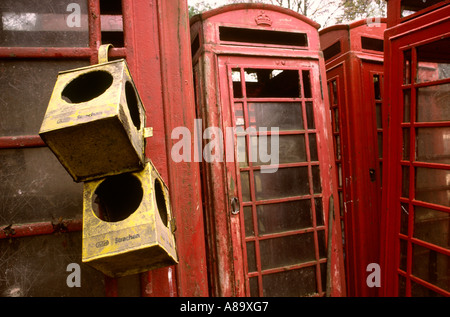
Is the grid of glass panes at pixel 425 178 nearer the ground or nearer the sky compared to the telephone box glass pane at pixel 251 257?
nearer the sky

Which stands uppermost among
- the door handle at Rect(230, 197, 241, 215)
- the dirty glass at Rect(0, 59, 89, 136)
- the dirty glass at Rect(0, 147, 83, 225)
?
the dirty glass at Rect(0, 59, 89, 136)

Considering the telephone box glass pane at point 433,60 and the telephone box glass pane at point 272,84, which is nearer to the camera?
the telephone box glass pane at point 433,60

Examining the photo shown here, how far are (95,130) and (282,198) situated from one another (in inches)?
68.1

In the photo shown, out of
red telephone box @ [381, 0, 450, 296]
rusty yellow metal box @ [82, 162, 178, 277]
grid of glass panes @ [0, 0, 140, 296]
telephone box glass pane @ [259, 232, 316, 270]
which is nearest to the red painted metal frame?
grid of glass panes @ [0, 0, 140, 296]

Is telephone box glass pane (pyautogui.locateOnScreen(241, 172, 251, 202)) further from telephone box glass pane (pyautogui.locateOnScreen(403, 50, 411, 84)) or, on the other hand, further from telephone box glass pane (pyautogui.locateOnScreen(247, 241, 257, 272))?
telephone box glass pane (pyautogui.locateOnScreen(403, 50, 411, 84))

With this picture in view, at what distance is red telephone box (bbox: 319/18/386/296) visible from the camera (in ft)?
9.21

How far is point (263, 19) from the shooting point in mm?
2320

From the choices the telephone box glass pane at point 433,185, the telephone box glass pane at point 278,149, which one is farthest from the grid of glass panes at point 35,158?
the telephone box glass pane at point 433,185

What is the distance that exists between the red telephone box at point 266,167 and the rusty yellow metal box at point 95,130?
1.01m

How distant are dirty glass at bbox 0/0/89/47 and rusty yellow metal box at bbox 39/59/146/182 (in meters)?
0.58

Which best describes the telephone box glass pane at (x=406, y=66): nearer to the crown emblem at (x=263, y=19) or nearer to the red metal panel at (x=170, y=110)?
the crown emblem at (x=263, y=19)

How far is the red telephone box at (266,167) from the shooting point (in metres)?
2.17

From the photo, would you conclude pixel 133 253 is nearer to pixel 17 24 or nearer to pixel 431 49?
pixel 17 24
